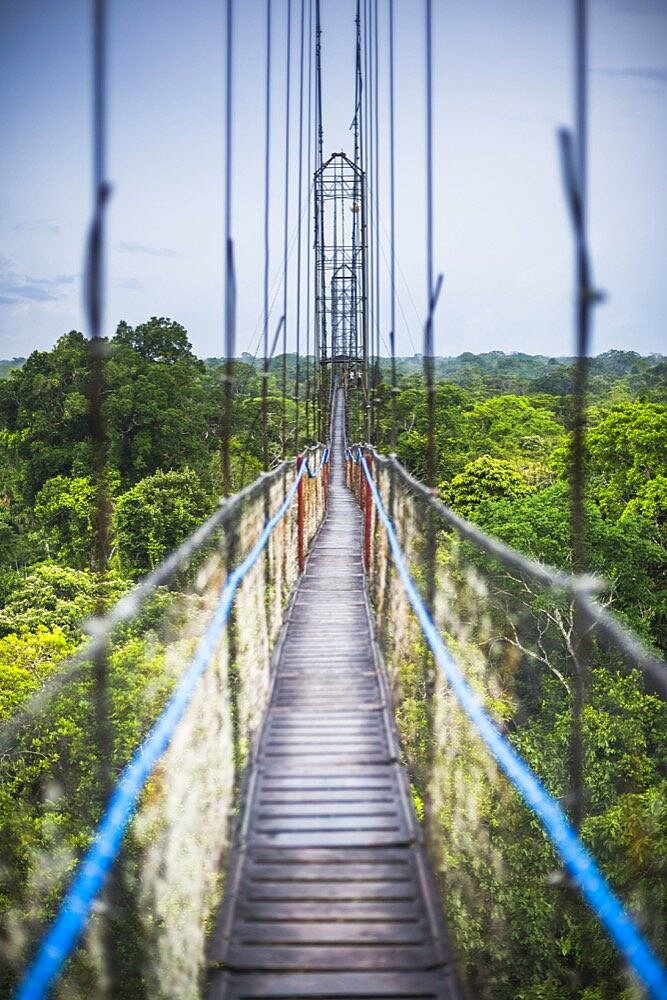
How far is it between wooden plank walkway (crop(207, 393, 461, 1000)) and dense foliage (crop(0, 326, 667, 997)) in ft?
7.14

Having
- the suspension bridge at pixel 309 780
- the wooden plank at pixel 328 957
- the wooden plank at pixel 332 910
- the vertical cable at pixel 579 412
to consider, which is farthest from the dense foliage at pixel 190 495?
the vertical cable at pixel 579 412

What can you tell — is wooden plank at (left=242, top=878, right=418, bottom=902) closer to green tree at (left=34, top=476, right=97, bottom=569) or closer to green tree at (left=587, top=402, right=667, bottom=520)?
green tree at (left=587, top=402, right=667, bottom=520)

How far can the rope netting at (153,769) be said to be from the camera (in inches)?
51.8

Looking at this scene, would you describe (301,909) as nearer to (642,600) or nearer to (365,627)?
(365,627)

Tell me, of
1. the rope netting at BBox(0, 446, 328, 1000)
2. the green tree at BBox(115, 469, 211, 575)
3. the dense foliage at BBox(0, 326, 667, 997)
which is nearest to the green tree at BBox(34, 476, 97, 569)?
the dense foliage at BBox(0, 326, 667, 997)

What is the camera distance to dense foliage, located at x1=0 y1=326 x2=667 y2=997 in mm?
6566

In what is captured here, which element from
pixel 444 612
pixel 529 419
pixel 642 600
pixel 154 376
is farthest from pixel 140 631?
pixel 529 419

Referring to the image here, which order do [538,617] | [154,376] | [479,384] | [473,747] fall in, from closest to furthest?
[473,747], [538,617], [154,376], [479,384]

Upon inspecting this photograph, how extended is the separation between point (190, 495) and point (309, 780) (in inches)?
480

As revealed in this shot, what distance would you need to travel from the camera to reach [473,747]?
6.53m

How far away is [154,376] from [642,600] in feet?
39.1

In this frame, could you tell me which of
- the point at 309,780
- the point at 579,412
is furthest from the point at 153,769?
the point at 579,412

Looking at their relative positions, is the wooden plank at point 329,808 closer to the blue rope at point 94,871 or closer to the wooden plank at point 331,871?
the wooden plank at point 331,871

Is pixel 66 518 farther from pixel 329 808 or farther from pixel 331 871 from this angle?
pixel 331 871
